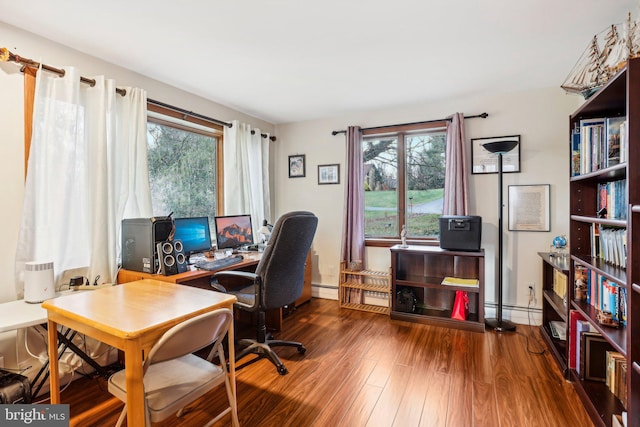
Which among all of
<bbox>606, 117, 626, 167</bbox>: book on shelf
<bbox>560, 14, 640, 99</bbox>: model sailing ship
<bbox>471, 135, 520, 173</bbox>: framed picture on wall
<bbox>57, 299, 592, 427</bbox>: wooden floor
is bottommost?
<bbox>57, 299, 592, 427</bbox>: wooden floor

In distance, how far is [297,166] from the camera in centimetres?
412

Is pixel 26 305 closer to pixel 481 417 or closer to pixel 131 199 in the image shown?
pixel 131 199

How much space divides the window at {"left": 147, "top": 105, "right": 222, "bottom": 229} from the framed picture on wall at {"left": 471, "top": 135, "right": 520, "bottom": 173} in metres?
2.71

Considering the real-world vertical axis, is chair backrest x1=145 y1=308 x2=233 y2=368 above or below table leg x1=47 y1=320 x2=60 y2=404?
above

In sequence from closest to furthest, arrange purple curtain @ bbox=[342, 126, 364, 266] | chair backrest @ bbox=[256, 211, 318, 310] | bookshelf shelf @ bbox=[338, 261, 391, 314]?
chair backrest @ bbox=[256, 211, 318, 310] → bookshelf shelf @ bbox=[338, 261, 391, 314] → purple curtain @ bbox=[342, 126, 364, 266]

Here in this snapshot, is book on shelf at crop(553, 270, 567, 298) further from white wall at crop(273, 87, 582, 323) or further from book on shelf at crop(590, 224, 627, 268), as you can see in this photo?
book on shelf at crop(590, 224, 627, 268)

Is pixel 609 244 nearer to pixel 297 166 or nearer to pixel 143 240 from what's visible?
pixel 143 240

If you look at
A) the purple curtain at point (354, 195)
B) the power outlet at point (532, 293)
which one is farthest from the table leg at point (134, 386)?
the power outlet at point (532, 293)

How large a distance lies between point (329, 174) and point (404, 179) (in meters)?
0.92

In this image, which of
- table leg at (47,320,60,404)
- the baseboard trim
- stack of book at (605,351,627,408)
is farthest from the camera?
the baseboard trim

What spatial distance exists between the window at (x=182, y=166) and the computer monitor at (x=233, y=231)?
43 centimetres

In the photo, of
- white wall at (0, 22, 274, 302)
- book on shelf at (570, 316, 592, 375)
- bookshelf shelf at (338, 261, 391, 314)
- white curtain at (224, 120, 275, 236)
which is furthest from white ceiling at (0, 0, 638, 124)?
bookshelf shelf at (338, 261, 391, 314)

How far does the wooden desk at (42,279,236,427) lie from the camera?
1.14m

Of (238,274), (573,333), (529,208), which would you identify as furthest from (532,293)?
(238,274)
